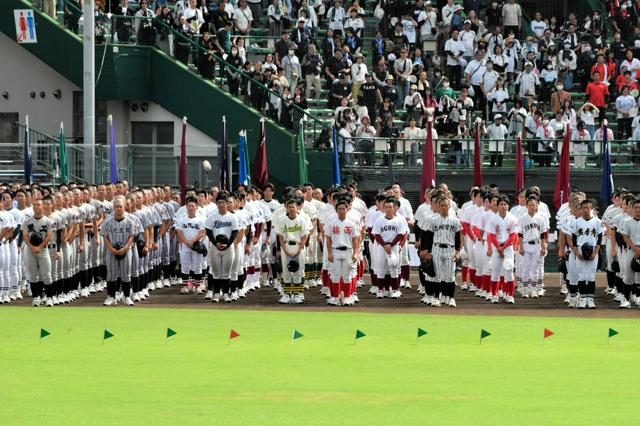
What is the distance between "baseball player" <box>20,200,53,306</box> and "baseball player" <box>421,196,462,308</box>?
6526 mm

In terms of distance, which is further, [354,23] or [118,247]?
[354,23]

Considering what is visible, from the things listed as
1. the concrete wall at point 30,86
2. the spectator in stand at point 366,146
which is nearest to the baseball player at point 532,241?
the spectator in stand at point 366,146

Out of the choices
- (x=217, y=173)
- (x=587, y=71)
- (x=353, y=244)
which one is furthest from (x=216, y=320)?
(x=587, y=71)

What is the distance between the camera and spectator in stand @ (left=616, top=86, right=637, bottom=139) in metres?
39.8

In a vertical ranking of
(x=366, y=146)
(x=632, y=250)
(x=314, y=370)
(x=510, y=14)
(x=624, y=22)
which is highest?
(x=510, y=14)

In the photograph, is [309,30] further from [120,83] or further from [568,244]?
[568,244]

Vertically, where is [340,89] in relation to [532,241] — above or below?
above

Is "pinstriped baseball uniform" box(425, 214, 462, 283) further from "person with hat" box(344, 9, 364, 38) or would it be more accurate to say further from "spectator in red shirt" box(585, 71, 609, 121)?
"person with hat" box(344, 9, 364, 38)

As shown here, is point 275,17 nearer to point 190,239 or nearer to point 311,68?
point 311,68

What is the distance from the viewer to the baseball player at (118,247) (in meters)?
26.2

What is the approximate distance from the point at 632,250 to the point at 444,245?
10.7 feet

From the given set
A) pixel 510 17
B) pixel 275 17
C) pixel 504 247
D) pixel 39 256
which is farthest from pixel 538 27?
pixel 39 256

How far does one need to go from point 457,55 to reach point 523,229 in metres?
14.7

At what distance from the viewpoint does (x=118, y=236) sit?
2627cm
